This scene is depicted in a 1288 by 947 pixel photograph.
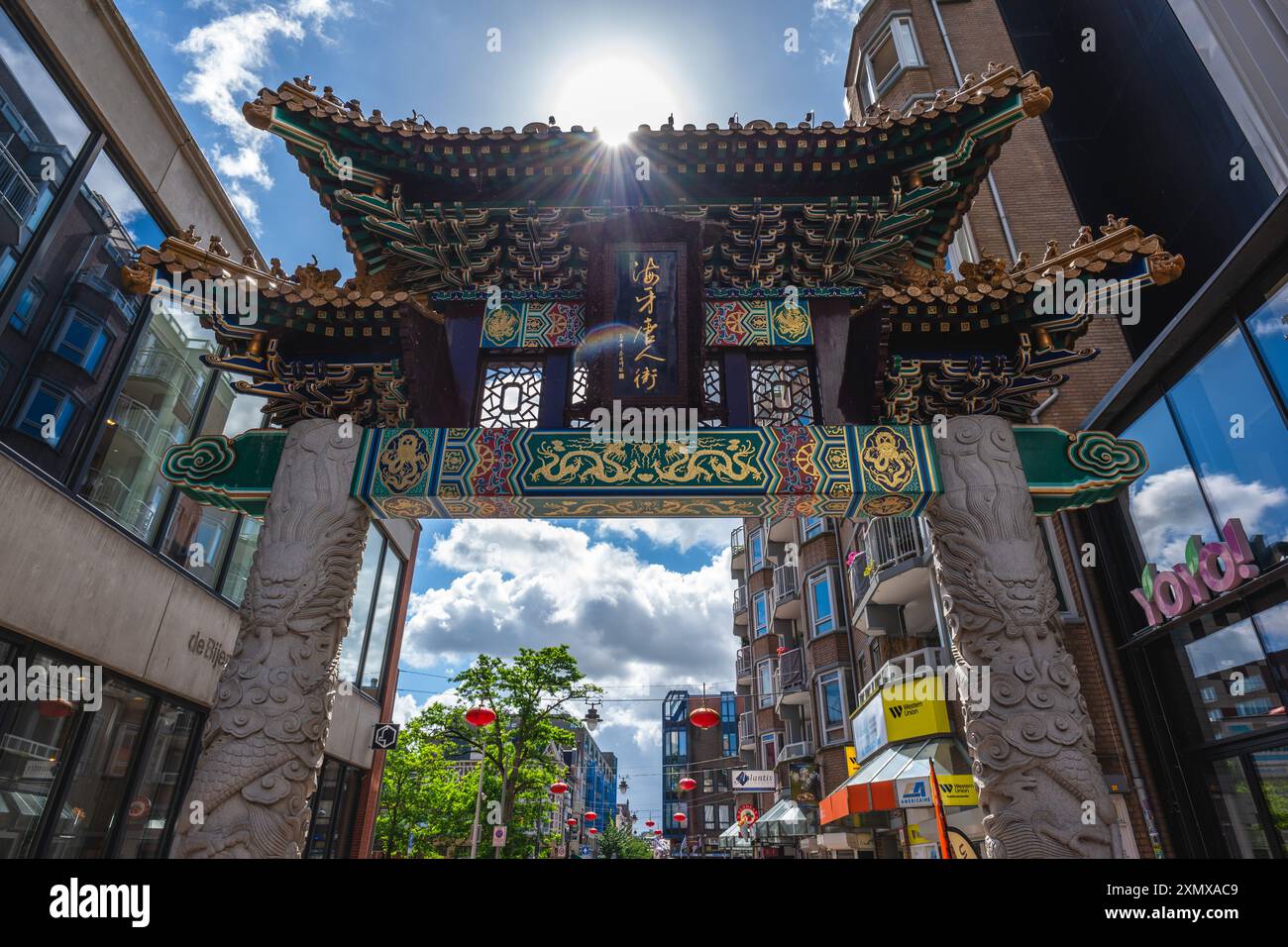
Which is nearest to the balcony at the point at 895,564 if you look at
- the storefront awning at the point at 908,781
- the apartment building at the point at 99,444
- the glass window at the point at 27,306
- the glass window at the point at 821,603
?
the storefront awning at the point at 908,781

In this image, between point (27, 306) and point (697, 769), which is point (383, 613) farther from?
point (697, 769)

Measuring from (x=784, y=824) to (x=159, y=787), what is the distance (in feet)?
57.8

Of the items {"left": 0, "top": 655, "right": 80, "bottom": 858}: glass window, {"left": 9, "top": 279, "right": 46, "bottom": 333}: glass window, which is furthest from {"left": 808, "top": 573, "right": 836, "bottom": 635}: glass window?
{"left": 9, "top": 279, "right": 46, "bottom": 333}: glass window

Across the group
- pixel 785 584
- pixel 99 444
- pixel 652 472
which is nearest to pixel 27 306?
pixel 99 444

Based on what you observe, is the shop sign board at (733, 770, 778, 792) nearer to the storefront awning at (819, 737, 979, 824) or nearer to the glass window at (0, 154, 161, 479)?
the storefront awning at (819, 737, 979, 824)

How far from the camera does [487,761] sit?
2478cm

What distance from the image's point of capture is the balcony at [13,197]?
6715 mm

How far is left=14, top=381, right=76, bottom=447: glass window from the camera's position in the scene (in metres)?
7.12

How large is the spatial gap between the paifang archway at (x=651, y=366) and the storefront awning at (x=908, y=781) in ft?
20.2

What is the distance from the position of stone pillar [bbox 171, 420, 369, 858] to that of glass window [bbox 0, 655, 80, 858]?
3.11m

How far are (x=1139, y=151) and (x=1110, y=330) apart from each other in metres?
3.06

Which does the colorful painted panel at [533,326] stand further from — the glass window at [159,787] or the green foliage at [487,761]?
the green foliage at [487,761]

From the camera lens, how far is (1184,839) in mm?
9070
